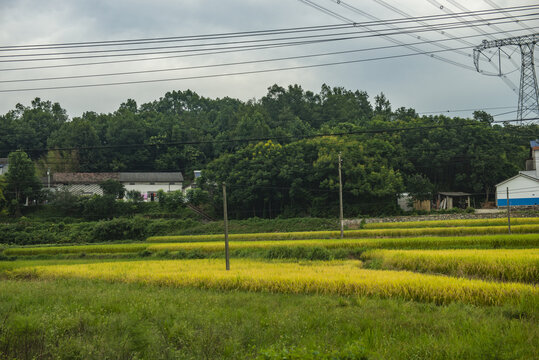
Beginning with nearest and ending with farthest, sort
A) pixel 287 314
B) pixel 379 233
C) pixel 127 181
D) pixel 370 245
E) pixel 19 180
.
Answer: pixel 287 314, pixel 370 245, pixel 379 233, pixel 19 180, pixel 127 181

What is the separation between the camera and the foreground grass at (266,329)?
9477 mm

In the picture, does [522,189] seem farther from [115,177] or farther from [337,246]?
[115,177]

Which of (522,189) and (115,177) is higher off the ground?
(115,177)

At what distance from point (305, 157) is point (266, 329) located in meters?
49.9

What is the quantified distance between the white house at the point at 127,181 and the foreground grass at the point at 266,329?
5676cm

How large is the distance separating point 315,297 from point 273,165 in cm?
4362

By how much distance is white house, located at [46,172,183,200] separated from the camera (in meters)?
68.3

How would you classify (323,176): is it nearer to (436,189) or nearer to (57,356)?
(436,189)

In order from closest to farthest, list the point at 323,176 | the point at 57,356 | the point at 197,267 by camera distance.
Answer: the point at 57,356 → the point at 197,267 → the point at 323,176

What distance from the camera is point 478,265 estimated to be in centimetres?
1811

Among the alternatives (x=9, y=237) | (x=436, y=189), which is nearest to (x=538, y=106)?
(x=436, y=189)

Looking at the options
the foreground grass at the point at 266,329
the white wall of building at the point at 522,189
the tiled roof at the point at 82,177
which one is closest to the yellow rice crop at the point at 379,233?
the white wall of building at the point at 522,189

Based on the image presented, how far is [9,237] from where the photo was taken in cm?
5106

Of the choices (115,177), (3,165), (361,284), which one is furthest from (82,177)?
(361,284)
